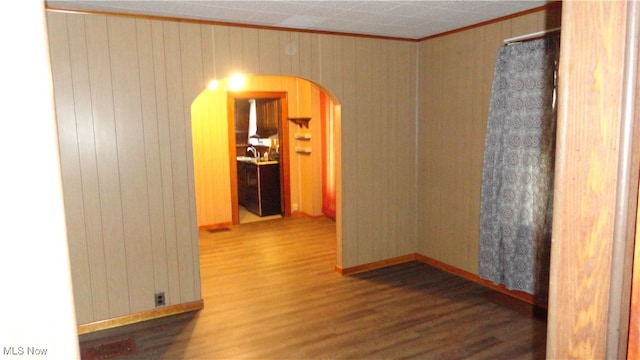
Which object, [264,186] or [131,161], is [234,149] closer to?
[264,186]

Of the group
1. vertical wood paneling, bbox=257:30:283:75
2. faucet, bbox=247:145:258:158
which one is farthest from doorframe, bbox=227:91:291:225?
vertical wood paneling, bbox=257:30:283:75

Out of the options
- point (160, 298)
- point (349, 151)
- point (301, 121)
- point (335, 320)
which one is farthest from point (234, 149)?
point (335, 320)

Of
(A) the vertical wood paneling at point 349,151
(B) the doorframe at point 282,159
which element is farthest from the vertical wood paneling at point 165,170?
(B) the doorframe at point 282,159

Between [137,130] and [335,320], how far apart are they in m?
2.22

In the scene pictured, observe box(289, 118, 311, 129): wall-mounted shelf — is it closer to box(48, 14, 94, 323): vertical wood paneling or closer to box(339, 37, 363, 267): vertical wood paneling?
box(339, 37, 363, 267): vertical wood paneling

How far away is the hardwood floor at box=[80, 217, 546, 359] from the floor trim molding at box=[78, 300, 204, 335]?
7 cm

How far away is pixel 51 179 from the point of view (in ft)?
1.90

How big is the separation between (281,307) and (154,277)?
1107 mm

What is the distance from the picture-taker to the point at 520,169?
3.60 metres

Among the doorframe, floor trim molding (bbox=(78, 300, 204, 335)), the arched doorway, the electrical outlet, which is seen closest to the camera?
floor trim molding (bbox=(78, 300, 204, 335))

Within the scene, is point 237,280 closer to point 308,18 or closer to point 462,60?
point 308,18

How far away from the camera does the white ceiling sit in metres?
3.12

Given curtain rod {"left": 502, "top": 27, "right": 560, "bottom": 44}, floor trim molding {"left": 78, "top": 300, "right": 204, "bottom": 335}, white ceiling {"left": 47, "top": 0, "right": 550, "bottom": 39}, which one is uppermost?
white ceiling {"left": 47, "top": 0, "right": 550, "bottom": 39}

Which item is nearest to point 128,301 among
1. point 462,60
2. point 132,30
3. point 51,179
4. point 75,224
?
point 75,224
